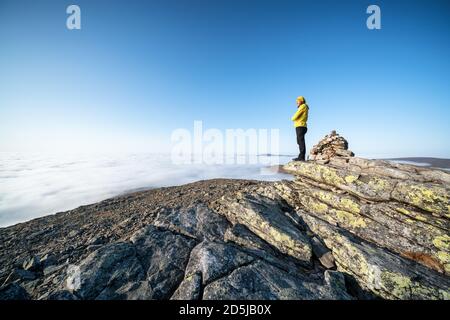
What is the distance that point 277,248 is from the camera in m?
8.62

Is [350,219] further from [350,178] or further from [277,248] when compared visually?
[277,248]

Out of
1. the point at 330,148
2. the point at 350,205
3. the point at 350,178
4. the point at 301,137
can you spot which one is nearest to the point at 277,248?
the point at 350,205

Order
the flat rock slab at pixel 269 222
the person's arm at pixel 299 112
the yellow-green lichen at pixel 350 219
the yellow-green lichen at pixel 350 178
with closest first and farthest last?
the flat rock slab at pixel 269 222, the yellow-green lichen at pixel 350 219, the yellow-green lichen at pixel 350 178, the person's arm at pixel 299 112

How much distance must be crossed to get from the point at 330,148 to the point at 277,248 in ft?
38.9

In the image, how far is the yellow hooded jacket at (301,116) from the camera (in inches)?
555

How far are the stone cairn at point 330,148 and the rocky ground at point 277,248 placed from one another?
224 centimetres

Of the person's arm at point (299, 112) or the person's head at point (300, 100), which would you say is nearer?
the person's arm at point (299, 112)

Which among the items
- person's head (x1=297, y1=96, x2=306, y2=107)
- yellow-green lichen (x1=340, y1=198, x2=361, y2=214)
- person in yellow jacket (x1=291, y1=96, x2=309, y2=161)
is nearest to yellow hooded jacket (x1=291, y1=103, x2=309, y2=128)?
person in yellow jacket (x1=291, y1=96, x2=309, y2=161)

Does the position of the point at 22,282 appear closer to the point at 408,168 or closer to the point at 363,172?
the point at 363,172

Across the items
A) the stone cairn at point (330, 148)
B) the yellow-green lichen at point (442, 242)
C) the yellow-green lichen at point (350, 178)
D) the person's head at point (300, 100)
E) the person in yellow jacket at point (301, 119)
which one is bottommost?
the yellow-green lichen at point (442, 242)

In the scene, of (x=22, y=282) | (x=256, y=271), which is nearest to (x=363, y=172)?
(x=256, y=271)

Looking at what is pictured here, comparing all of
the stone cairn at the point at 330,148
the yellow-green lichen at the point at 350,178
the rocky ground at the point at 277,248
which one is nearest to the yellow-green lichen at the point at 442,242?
the rocky ground at the point at 277,248

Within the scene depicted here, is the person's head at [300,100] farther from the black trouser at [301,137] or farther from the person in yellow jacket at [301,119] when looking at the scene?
the black trouser at [301,137]
